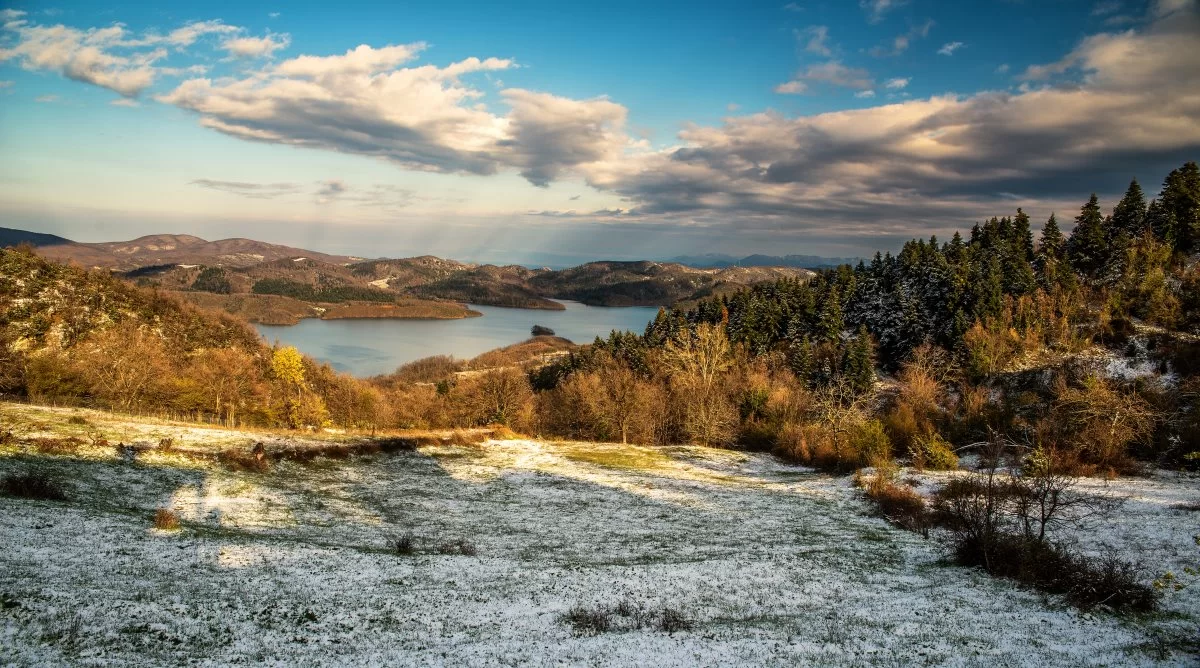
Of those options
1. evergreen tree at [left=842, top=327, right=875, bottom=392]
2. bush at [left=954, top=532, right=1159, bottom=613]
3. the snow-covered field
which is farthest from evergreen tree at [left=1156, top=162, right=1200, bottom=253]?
bush at [left=954, top=532, right=1159, bottom=613]

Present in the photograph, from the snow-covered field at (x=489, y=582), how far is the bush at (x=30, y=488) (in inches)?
24.8

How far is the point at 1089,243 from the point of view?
8188 centimetres

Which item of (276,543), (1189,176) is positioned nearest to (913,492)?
(276,543)

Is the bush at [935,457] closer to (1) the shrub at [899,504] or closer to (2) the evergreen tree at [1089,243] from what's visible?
(1) the shrub at [899,504]

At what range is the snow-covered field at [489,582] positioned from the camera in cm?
1190

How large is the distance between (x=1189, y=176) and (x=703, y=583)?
312 feet

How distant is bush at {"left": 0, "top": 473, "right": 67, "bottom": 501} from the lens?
59.9 feet

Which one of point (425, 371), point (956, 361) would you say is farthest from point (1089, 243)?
point (425, 371)

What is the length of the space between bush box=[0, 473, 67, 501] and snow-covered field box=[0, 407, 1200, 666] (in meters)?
0.63

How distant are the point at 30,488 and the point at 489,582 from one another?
15.5 m

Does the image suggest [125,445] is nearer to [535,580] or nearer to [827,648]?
[535,580]

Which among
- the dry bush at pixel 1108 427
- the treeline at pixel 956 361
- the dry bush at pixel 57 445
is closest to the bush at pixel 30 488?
the dry bush at pixel 57 445

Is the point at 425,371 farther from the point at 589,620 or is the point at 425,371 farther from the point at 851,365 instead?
the point at 589,620

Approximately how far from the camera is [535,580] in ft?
56.4
